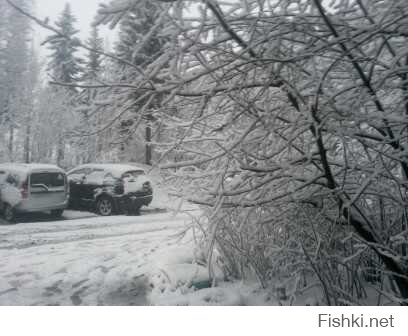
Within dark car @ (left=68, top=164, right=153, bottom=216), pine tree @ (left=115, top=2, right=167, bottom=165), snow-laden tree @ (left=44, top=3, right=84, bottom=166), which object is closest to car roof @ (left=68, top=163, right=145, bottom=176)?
dark car @ (left=68, top=164, right=153, bottom=216)

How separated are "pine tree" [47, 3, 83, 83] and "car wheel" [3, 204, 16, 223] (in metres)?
1.87

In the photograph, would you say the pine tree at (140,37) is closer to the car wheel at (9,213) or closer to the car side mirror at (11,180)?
the car side mirror at (11,180)

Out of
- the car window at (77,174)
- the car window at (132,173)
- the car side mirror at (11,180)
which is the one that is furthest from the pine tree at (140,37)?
the car side mirror at (11,180)

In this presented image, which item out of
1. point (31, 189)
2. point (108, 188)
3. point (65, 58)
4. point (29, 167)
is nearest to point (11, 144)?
point (29, 167)

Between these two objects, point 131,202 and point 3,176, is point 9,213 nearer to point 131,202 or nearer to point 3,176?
point 3,176

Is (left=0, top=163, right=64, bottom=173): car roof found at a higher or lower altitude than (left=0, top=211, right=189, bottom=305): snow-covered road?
higher

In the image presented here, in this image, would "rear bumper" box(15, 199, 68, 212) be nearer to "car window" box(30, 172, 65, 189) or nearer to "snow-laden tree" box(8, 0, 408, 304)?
"car window" box(30, 172, 65, 189)

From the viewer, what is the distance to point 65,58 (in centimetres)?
167

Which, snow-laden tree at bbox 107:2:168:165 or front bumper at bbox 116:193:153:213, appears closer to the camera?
snow-laden tree at bbox 107:2:168:165

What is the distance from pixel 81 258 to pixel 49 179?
0.85 meters

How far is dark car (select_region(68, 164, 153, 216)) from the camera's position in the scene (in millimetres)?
3018

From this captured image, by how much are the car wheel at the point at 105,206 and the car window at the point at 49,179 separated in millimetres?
453

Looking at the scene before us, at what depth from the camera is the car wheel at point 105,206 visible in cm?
382
